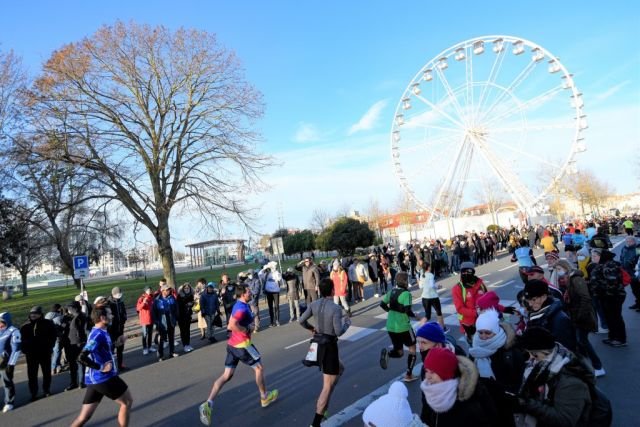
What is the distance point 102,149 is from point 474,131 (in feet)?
95.0

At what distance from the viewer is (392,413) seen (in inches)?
79.0

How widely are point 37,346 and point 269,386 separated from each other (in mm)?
4455

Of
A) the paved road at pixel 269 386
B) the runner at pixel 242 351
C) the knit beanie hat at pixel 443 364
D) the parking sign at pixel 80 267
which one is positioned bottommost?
the paved road at pixel 269 386

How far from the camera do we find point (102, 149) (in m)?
17.2

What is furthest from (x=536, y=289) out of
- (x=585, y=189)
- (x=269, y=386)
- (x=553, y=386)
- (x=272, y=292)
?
(x=585, y=189)

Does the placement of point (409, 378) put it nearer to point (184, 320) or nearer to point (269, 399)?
point (269, 399)

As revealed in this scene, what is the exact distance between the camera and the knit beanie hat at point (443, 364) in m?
2.22

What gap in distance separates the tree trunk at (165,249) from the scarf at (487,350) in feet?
55.2

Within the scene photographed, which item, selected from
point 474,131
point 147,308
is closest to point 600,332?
point 147,308

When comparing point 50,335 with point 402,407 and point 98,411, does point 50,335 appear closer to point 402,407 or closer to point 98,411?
point 98,411

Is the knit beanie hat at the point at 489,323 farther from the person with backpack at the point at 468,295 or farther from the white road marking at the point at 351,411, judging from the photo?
the person with backpack at the point at 468,295

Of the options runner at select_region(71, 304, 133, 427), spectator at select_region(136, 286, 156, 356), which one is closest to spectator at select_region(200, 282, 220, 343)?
spectator at select_region(136, 286, 156, 356)

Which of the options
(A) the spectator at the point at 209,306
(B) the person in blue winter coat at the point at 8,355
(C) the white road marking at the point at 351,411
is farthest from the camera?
(A) the spectator at the point at 209,306

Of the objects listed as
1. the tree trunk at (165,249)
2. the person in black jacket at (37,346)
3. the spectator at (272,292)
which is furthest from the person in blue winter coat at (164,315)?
the tree trunk at (165,249)
